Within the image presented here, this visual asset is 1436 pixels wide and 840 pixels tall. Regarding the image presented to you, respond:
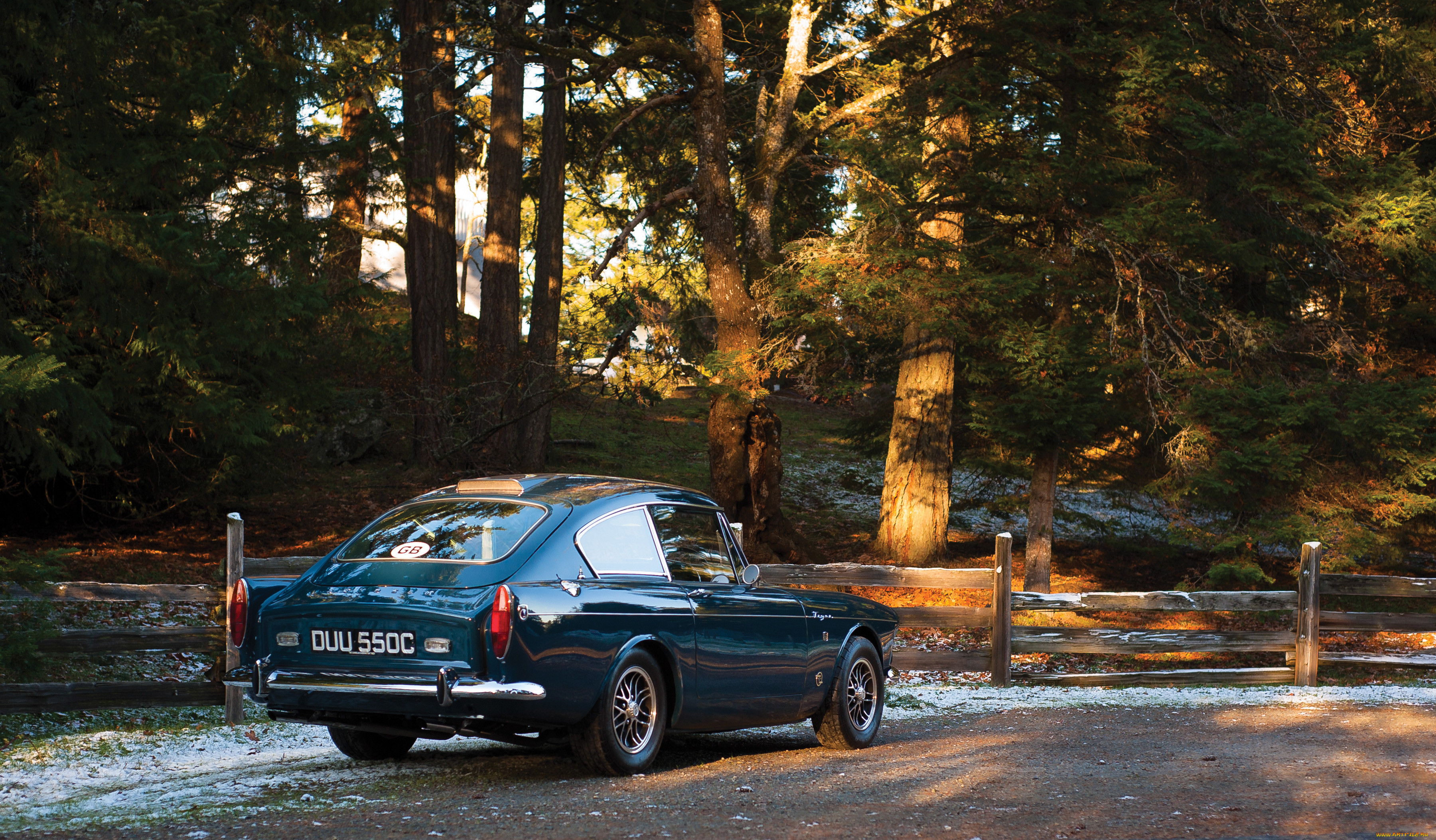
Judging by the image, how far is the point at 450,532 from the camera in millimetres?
7113

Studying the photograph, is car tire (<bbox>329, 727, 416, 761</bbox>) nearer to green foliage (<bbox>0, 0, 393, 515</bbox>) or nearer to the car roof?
the car roof

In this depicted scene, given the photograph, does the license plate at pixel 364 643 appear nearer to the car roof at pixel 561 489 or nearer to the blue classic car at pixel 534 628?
the blue classic car at pixel 534 628

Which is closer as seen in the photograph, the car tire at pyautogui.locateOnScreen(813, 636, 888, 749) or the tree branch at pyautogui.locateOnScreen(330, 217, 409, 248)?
the car tire at pyautogui.locateOnScreen(813, 636, 888, 749)

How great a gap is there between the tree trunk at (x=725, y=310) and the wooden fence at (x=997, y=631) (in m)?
6.64

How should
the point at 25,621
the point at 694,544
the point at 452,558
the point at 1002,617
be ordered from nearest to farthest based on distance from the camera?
1. the point at 452,558
2. the point at 694,544
3. the point at 25,621
4. the point at 1002,617

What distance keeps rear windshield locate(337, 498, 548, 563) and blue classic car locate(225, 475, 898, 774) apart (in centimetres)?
1

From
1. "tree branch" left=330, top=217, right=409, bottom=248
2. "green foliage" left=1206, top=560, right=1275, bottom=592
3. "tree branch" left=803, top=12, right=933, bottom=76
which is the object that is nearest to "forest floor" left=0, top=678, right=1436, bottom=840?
"green foliage" left=1206, top=560, right=1275, bottom=592

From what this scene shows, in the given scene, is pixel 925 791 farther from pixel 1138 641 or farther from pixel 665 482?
pixel 665 482

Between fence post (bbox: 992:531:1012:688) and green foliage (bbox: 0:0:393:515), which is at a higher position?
green foliage (bbox: 0:0:393:515)

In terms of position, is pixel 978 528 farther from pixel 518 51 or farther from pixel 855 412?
pixel 518 51

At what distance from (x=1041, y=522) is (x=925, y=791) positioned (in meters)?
13.1

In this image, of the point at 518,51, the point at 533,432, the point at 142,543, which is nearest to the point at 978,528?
the point at 533,432

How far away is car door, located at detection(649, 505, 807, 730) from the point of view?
776 centimetres

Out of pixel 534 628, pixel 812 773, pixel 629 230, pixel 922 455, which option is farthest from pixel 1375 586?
pixel 534 628
